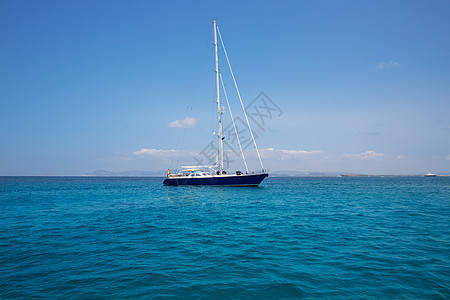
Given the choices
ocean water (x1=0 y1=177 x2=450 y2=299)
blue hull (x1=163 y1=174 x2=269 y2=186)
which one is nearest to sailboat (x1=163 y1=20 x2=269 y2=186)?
blue hull (x1=163 y1=174 x2=269 y2=186)

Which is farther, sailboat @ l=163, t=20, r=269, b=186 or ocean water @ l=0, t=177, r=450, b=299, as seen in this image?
sailboat @ l=163, t=20, r=269, b=186

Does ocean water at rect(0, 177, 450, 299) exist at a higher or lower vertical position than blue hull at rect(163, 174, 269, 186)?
lower

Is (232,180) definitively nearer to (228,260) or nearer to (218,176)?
(218,176)

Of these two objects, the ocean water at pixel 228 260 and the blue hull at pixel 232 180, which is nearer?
the ocean water at pixel 228 260

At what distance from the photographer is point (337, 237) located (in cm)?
1358

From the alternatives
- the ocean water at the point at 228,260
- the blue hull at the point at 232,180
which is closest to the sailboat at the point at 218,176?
the blue hull at the point at 232,180

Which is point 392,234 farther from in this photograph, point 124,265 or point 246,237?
point 124,265

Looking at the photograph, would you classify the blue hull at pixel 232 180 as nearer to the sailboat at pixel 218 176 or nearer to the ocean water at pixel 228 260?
the sailboat at pixel 218 176

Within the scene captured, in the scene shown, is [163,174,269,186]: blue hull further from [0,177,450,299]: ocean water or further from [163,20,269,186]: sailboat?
[0,177,450,299]: ocean water

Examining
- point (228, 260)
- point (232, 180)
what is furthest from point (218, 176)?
point (228, 260)

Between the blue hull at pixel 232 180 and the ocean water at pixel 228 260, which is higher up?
the blue hull at pixel 232 180

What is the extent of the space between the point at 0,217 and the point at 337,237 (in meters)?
28.0

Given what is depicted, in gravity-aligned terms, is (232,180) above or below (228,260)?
above

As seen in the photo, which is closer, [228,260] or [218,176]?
[228,260]
